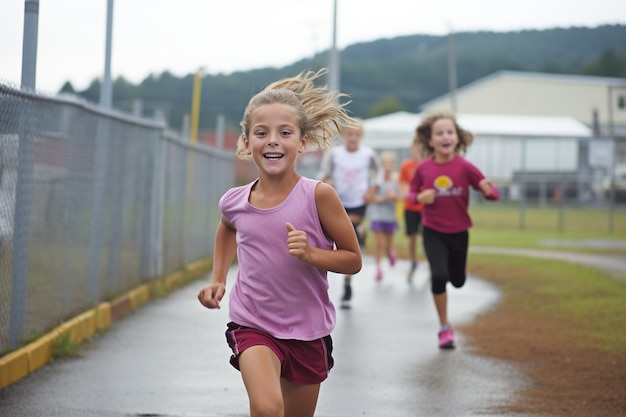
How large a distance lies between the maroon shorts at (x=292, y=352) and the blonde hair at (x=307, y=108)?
914 millimetres

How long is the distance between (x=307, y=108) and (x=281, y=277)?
0.84 metres

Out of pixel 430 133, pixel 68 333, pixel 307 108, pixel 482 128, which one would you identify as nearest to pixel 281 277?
pixel 307 108

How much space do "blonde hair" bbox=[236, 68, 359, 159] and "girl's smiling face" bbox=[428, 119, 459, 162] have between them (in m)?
4.05

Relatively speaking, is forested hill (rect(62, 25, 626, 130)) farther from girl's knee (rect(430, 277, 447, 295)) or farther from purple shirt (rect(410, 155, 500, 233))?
girl's knee (rect(430, 277, 447, 295))

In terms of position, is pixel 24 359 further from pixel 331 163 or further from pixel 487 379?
pixel 331 163

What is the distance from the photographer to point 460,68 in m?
142

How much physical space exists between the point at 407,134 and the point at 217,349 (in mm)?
36876

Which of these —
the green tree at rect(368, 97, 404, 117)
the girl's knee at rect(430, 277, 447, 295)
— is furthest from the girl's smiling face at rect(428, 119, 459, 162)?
the green tree at rect(368, 97, 404, 117)

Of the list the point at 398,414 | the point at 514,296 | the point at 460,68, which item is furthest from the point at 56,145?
the point at 460,68

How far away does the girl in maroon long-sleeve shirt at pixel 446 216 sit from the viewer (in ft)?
31.4

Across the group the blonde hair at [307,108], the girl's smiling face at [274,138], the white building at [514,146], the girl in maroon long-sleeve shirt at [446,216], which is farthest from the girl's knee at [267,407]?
the white building at [514,146]

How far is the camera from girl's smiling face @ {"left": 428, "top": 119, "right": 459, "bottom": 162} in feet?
31.8

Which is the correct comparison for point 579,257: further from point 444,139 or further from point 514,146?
point 514,146

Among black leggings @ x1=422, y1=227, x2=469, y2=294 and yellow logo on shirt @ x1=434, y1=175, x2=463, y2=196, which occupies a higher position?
yellow logo on shirt @ x1=434, y1=175, x2=463, y2=196
